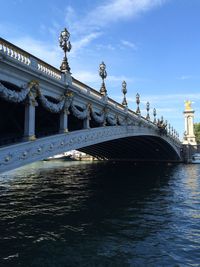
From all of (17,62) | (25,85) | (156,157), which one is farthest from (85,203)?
(156,157)

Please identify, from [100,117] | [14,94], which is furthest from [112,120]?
[14,94]

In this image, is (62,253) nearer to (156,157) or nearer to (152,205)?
(152,205)

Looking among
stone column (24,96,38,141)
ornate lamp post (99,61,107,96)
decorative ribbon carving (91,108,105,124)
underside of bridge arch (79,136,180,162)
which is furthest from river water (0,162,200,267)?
underside of bridge arch (79,136,180,162)

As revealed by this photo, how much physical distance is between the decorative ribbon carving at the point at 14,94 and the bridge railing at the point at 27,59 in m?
1.37

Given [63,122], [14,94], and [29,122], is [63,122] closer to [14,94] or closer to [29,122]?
[29,122]

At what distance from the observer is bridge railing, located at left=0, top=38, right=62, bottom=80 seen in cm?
1626

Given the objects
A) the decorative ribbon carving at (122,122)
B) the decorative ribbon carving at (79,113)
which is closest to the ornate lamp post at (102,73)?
the decorative ribbon carving at (122,122)

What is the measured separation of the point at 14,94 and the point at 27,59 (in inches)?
124

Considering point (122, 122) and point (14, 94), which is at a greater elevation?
point (122, 122)

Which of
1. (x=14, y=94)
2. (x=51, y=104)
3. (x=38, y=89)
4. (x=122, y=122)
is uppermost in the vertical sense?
(x=122, y=122)

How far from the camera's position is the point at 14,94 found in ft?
Answer: 52.9

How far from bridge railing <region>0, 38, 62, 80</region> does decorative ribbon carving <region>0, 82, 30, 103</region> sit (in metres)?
1.37

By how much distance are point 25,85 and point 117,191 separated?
15.1 meters

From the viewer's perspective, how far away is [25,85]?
17.7 metres
